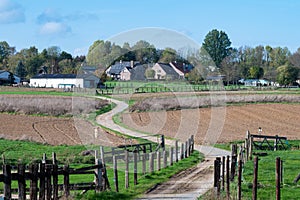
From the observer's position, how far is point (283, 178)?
21.5 meters

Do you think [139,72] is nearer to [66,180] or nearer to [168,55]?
[168,55]

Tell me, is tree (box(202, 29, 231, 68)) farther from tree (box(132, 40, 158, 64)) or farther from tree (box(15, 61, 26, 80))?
tree (box(132, 40, 158, 64))

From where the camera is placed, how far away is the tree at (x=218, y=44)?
109312 millimetres

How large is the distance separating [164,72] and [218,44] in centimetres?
7918

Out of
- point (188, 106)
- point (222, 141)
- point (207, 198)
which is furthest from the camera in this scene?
point (188, 106)

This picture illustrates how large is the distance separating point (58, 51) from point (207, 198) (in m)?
145

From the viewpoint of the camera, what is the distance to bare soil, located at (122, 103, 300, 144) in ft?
140

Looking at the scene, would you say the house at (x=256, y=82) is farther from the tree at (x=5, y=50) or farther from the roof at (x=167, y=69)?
the roof at (x=167, y=69)

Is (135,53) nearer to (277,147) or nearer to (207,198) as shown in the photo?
(277,147)

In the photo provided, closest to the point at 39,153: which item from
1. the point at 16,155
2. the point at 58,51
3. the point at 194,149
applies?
the point at 16,155

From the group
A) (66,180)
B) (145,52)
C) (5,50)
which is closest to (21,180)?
(66,180)

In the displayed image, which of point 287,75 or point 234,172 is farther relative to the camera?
point 287,75

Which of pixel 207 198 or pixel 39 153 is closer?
pixel 207 198

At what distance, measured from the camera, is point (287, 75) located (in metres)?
123
